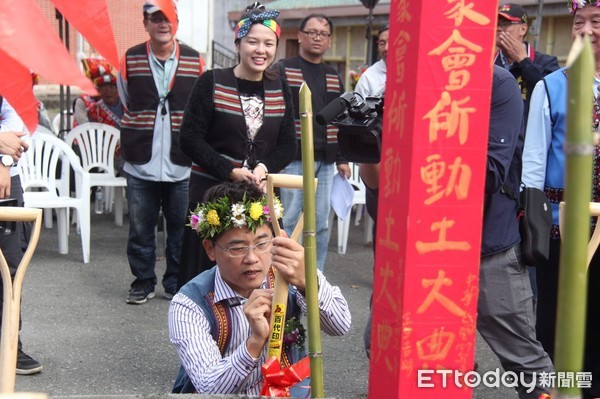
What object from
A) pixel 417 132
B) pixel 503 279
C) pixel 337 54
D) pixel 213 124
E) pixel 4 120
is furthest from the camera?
pixel 337 54

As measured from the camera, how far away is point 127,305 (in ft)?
17.6

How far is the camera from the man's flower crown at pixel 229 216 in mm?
2670

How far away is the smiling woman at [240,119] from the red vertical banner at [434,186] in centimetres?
279

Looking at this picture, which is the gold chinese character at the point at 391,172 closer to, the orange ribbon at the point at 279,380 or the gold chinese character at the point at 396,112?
the gold chinese character at the point at 396,112

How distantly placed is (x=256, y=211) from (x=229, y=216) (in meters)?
0.09

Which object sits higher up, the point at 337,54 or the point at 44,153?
the point at 337,54

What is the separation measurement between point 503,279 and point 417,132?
1.86 metres

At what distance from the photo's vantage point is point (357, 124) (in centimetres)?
211

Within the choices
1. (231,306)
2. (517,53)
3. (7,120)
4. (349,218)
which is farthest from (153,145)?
(231,306)

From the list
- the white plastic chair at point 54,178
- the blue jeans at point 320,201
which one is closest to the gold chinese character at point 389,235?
the blue jeans at point 320,201

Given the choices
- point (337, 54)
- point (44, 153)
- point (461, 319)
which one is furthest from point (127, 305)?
point (337, 54)

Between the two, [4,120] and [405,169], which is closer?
[405,169]

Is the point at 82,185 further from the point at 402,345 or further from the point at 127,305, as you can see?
the point at 402,345

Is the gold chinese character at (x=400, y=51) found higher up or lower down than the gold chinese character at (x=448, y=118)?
higher up
